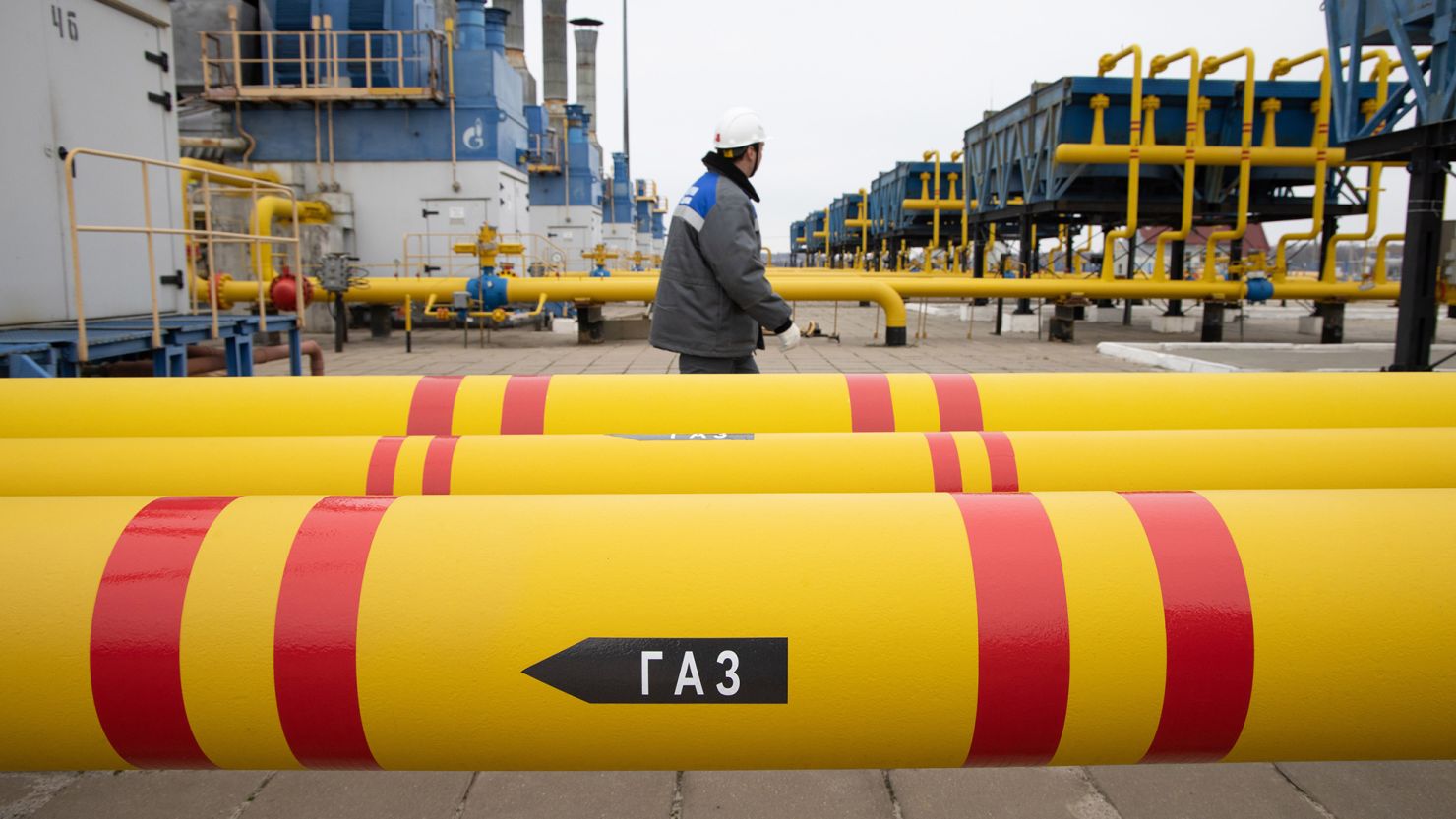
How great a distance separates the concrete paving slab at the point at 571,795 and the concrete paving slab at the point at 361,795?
2.8 inches

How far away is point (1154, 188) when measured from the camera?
51.4 ft

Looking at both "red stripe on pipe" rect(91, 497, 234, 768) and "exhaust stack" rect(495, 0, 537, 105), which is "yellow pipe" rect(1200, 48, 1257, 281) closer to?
"red stripe on pipe" rect(91, 497, 234, 768)

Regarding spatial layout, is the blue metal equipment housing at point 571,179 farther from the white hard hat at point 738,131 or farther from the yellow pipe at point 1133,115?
the white hard hat at point 738,131

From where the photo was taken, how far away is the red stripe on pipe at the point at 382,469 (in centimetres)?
276

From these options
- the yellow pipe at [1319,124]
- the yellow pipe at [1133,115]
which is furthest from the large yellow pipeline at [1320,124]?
the yellow pipe at [1133,115]

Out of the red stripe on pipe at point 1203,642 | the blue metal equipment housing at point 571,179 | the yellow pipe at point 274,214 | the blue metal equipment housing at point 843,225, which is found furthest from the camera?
the blue metal equipment housing at point 843,225

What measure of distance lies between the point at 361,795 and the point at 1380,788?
108 inches

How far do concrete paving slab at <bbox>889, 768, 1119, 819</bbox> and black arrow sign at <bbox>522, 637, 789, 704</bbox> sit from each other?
33.3 inches

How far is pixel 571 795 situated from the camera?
2.48 m

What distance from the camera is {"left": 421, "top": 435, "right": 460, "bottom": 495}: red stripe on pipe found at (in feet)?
9.08

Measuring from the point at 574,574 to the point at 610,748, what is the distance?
365 millimetres

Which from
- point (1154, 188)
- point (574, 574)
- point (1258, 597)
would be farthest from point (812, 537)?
point (1154, 188)

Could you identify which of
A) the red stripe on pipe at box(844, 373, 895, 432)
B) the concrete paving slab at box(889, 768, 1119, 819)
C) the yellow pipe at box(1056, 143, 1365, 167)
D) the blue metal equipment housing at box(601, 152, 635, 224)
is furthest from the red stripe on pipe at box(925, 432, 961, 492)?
the blue metal equipment housing at box(601, 152, 635, 224)

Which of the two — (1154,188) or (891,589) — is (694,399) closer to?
(891,589)
